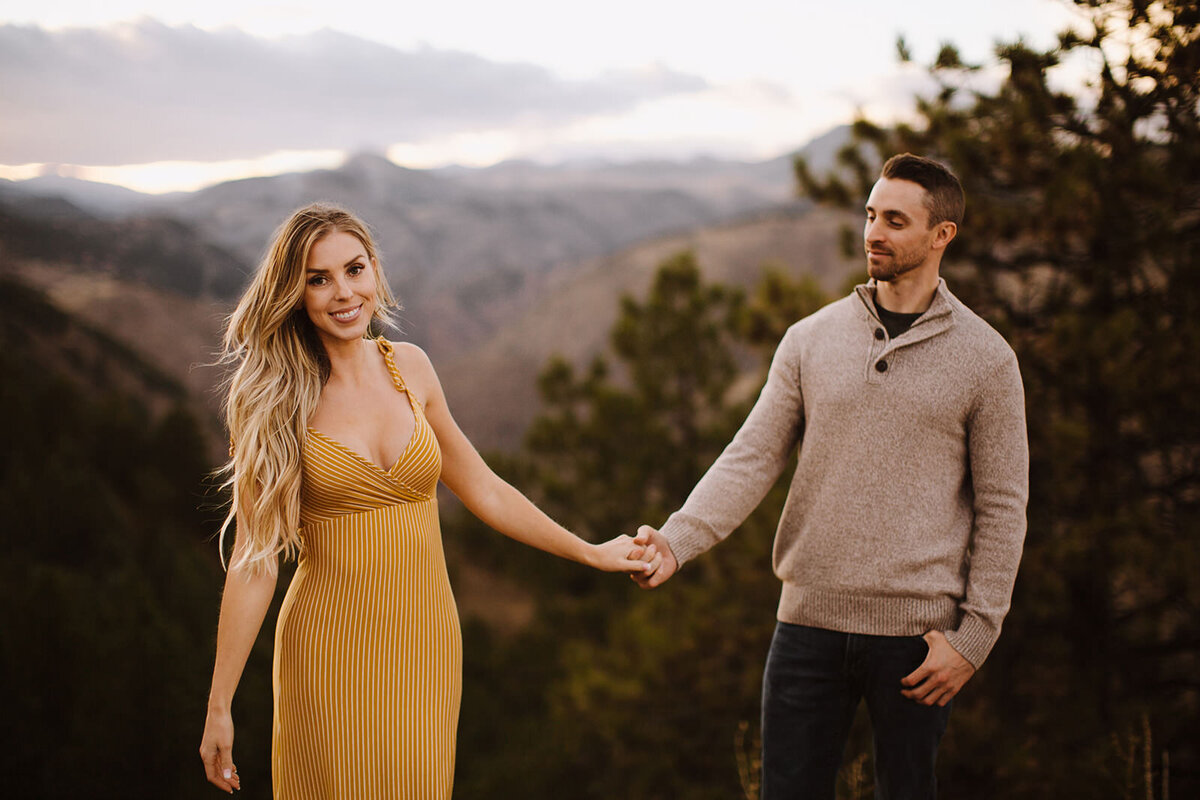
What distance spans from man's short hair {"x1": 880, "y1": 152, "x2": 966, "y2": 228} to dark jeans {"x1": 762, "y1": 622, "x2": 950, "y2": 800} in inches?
41.3

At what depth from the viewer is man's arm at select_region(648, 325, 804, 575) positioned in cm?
228

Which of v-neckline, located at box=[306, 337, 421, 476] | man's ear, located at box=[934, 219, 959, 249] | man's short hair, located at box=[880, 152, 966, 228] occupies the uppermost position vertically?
man's short hair, located at box=[880, 152, 966, 228]

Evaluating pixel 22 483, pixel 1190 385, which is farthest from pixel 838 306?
pixel 22 483

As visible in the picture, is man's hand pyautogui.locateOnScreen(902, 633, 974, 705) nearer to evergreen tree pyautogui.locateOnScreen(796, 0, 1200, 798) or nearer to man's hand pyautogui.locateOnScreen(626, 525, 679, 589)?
man's hand pyautogui.locateOnScreen(626, 525, 679, 589)

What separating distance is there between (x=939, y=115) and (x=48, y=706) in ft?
24.6

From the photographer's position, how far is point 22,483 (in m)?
9.62

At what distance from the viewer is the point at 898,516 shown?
2006 millimetres

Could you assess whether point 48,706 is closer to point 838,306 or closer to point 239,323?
point 239,323

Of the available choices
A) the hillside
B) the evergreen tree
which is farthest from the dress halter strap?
the hillside

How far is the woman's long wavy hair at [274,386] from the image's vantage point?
71.1 inches

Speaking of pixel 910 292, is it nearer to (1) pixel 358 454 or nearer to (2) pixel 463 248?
(1) pixel 358 454

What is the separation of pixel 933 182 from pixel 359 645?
5.80 ft

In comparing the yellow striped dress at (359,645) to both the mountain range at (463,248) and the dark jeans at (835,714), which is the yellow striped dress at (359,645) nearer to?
the mountain range at (463,248)

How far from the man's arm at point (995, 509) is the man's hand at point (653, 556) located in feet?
2.43
